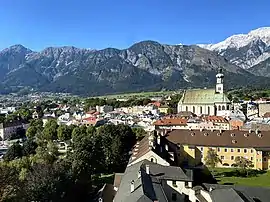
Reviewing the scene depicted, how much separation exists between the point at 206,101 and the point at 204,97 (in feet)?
5.59

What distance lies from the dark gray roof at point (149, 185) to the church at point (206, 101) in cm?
8895

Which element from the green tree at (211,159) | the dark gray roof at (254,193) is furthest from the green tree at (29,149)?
the dark gray roof at (254,193)

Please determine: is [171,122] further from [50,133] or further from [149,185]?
[149,185]

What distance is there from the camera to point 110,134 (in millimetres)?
72500

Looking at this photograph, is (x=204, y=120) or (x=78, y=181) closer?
(x=78, y=181)

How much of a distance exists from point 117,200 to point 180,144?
3385 centimetres

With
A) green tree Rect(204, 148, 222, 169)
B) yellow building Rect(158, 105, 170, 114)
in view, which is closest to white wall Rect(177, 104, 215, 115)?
yellow building Rect(158, 105, 170, 114)

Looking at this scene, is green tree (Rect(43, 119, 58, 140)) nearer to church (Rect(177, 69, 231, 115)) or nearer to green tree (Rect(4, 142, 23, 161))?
green tree (Rect(4, 142, 23, 161))

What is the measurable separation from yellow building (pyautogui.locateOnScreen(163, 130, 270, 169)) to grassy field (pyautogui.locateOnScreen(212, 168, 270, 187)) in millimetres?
3220

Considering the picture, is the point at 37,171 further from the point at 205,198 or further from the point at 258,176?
the point at 258,176

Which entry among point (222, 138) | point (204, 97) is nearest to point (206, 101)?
point (204, 97)

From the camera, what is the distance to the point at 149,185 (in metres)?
32.6

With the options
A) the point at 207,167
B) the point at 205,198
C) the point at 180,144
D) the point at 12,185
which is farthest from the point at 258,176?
the point at 12,185

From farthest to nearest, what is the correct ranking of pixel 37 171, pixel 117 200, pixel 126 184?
pixel 37 171 < pixel 126 184 < pixel 117 200
